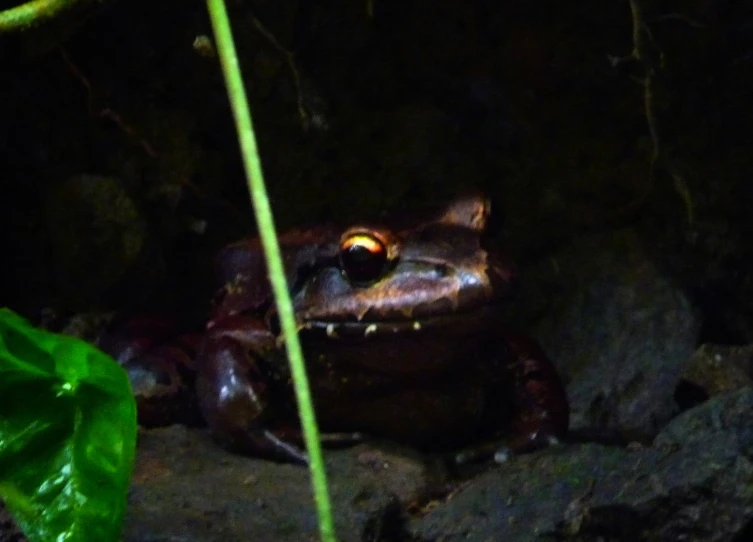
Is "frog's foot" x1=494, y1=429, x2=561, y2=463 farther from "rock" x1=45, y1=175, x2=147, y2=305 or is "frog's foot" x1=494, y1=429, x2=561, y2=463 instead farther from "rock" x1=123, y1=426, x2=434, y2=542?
"rock" x1=45, y1=175, x2=147, y2=305

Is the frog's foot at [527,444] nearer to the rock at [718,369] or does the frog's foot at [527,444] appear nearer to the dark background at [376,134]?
the rock at [718,369]

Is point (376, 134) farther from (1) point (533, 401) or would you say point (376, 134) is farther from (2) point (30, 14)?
(2) point (30, 14)

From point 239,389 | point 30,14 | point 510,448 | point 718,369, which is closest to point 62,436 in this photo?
point 30,14

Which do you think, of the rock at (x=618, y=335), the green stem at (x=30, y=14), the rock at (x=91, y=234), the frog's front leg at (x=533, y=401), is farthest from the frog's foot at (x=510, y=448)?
the green stem at (x=30, y=14)

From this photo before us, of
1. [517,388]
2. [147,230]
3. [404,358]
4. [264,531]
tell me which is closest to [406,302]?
[404,358]

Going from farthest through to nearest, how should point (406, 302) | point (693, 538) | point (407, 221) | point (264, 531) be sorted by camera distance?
point (407, 221), point (406, 302), point (264, 531), point (693, 538)

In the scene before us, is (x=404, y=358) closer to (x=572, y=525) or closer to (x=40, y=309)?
(x=572, y=525)

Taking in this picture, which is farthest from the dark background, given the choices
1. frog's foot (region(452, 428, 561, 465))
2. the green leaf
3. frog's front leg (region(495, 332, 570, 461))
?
the green leaf
